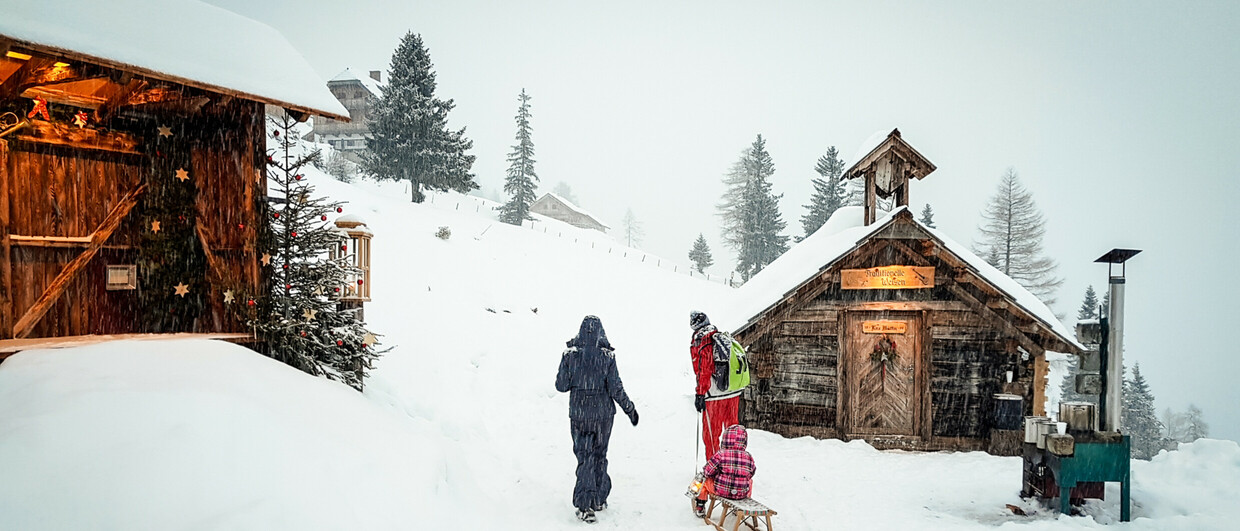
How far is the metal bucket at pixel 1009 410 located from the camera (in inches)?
436

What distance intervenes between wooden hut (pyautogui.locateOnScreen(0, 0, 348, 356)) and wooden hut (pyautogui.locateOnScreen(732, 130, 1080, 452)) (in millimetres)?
8754

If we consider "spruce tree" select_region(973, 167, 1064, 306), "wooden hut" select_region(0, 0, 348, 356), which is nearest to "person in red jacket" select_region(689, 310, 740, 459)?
"wooden hut" select_region(0, 0, 348, 356)

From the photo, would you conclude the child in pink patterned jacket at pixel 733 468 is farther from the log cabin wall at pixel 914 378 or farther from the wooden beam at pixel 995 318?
the wooden beam at pixel 995 318

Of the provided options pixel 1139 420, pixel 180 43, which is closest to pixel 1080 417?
pixel 180 43

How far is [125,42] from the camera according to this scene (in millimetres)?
6117

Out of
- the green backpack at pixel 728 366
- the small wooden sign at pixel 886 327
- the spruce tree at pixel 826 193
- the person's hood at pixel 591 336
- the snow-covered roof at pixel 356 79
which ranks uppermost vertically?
the snow-covered roof at pixel 356 79

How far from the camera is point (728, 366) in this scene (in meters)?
8.22

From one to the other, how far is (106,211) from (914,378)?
13.8 m

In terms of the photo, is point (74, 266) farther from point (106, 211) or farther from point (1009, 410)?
point (1009, 410)

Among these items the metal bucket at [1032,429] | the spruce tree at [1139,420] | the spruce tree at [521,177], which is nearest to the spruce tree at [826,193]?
the spruce tree at [1139,420]

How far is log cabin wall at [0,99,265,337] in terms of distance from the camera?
22.8ft

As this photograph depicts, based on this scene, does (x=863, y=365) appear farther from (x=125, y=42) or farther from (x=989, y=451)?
(x=125, y=42)

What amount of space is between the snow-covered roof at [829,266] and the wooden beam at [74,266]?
1005 cm

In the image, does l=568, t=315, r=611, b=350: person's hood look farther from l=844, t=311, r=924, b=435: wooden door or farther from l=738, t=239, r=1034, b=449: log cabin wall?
l=844, t=311, r=924, b=435: wooden door
